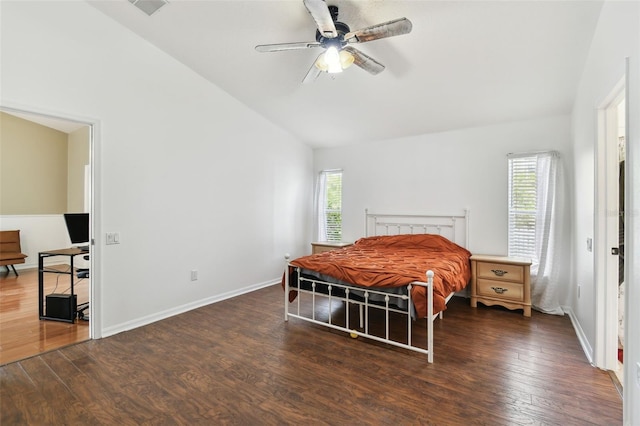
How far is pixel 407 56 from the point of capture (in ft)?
10.1

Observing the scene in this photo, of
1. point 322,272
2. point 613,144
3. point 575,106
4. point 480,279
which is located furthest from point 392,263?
point 575,106

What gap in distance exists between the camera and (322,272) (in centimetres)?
319

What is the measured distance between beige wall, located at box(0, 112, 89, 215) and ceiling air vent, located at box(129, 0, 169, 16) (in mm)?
4705

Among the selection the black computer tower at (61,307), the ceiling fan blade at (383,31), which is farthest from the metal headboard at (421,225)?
the black computer tower at (61,307)

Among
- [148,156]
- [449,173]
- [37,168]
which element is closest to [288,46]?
[148,156]

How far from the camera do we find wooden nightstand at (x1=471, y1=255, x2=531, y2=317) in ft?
12.2

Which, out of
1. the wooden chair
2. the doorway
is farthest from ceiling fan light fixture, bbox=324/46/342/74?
the wooden chair

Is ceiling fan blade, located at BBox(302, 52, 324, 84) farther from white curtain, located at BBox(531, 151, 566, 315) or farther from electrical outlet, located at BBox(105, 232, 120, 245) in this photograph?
white curtain, located at BBox(531, 151, 566, 315)

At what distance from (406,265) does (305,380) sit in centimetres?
157

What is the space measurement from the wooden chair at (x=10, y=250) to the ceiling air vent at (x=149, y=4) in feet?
18.6

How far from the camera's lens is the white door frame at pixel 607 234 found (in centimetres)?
236

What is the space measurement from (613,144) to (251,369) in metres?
3.47

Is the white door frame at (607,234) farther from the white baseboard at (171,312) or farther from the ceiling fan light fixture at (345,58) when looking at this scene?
the white baseboard at (171,312)

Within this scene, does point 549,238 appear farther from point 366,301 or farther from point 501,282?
point 366,301
